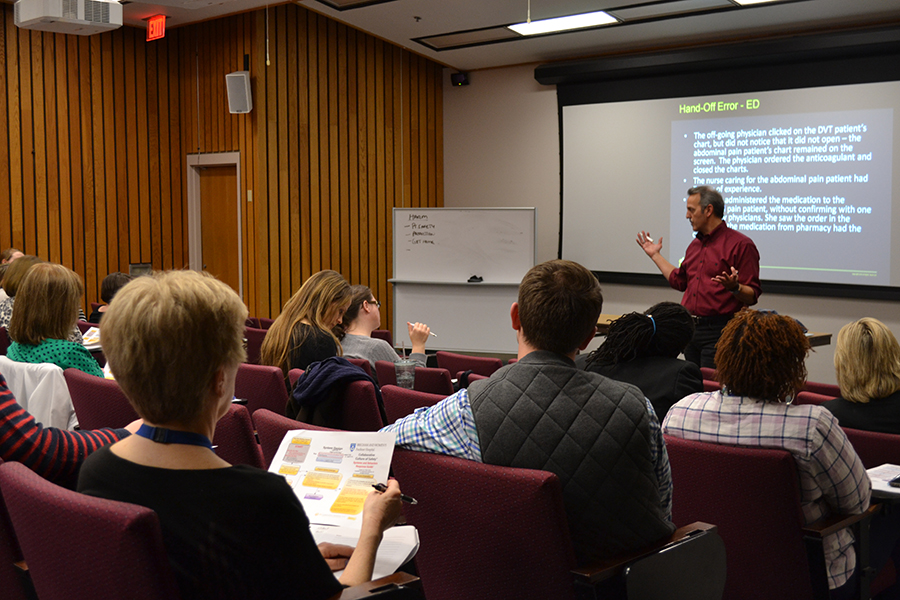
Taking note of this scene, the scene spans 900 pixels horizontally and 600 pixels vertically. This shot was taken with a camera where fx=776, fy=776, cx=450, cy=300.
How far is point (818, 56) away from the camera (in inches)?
270

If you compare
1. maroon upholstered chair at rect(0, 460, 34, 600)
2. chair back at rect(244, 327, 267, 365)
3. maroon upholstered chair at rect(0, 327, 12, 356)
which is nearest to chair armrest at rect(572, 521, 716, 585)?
maroon upholstered chair at rect(0, 460, 34, 600)

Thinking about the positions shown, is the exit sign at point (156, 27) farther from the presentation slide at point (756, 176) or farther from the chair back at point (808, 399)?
the chair back at point (808, 399)

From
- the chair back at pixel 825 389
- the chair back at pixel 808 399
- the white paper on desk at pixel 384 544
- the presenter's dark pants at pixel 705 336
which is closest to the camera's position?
the white paper on desk at pixel 384 544

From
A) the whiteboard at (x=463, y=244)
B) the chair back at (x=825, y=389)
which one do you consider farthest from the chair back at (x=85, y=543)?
the whiteboard at (x=463, y=244)

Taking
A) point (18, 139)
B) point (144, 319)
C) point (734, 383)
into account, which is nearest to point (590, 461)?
point (734, 383)

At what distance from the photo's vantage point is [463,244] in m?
8.10

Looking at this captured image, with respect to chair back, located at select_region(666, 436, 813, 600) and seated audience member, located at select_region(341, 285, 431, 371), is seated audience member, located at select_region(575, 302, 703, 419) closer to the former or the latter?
chair back, located at select_region(666, 436, 813, 600)

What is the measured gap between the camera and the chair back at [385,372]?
357cm

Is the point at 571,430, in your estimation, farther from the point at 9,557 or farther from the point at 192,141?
the point at 192,141

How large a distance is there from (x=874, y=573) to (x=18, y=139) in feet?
25.5

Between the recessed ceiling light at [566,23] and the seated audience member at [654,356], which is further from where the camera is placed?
the recessed ceiling light at [566,23]

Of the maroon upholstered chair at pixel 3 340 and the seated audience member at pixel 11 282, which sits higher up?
the seated audience member at pixel 11 282

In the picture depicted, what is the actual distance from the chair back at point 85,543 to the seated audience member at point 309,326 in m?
2.13

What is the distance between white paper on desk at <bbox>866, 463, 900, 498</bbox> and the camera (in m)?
2.09
